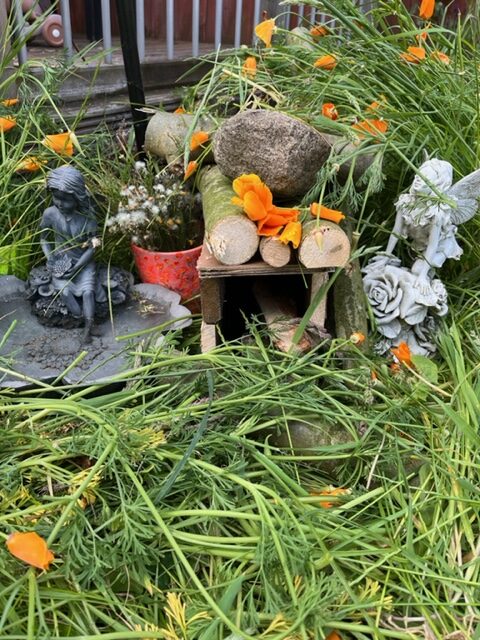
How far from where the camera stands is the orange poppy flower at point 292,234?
1544 millimetres

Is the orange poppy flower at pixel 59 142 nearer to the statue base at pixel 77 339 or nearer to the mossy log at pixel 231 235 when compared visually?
the statue base at pixel 77 339

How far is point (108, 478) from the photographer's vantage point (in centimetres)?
141

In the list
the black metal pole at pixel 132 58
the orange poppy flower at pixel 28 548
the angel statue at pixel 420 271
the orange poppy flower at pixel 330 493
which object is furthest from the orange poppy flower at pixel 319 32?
the orange poppy flower at pixel 28 548

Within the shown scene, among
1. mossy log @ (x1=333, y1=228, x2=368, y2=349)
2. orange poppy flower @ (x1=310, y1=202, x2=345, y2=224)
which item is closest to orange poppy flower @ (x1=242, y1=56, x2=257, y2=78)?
mossy log @ (x1=333, y1=228, x2=368, y2=349)

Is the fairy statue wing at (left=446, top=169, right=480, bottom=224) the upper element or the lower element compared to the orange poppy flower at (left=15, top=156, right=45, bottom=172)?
upper

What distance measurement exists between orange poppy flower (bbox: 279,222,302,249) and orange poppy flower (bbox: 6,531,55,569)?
88 centimetres

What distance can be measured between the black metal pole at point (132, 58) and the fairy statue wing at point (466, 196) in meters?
1.19

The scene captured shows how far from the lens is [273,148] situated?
5.36 feet

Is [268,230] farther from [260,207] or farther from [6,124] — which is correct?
[6,124]

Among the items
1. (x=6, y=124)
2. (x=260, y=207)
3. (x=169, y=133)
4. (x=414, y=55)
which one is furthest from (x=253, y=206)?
(x=6, y=124)

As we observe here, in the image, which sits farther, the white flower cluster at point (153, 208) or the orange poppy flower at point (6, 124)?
the orange poppy flower at point (6, 124)

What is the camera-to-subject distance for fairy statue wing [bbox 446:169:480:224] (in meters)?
1.82

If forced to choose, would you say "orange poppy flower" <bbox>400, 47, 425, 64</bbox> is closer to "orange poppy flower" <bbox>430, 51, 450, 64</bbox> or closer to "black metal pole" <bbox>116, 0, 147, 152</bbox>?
"orange poppy flower" <bbox>430, 51, 450, 64</bbox>

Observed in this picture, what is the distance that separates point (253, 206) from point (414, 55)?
98 centimetres
